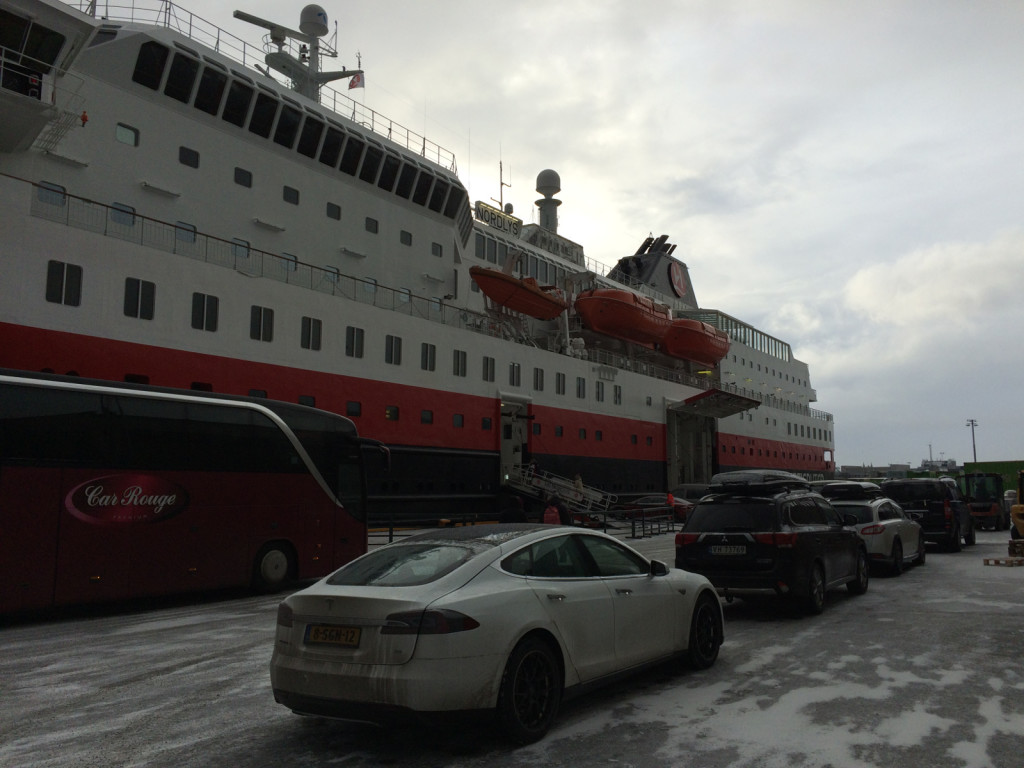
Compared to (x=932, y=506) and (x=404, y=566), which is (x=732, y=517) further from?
(x=932, y=506)

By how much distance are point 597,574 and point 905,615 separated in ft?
18.5

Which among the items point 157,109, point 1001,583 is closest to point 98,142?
point 157,109

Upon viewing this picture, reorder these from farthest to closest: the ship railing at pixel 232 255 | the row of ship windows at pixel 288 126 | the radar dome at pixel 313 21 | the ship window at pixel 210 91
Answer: the radar dome at pixel 313 21 → the ship window at pixel 210 91 → the row of ship windows at pixel 288 126 → the ship railing at pixel 232 255

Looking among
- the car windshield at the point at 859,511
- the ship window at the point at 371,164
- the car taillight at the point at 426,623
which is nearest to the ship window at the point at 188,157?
the ship window at the point at 371,164

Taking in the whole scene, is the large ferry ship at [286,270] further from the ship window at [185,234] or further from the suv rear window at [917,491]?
the suv rear window at [917,491]

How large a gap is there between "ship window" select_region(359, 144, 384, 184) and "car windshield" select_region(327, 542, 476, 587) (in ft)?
70.4

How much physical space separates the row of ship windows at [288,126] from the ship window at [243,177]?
131 cm

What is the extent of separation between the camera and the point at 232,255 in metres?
19.7

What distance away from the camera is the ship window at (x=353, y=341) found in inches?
854

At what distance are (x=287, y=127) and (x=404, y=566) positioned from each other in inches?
808

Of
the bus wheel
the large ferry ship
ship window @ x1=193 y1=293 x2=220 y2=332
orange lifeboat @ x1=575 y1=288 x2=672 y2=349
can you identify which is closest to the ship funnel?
the large ferry ship

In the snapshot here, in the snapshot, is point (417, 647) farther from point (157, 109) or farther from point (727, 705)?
point (157, 109)

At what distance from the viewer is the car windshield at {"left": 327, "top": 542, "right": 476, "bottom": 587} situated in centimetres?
474

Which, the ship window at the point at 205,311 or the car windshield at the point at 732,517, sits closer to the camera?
the car windshield at the point at 732,517
